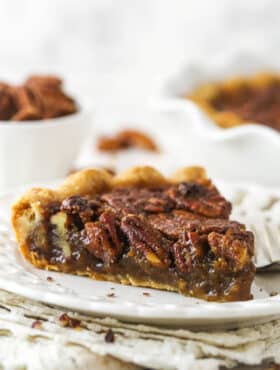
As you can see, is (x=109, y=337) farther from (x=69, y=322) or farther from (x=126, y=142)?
(x=126, y=142)

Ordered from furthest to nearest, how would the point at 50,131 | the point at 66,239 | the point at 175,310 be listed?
the point at 50,131 < the point at 66,239 < the point at 175,310

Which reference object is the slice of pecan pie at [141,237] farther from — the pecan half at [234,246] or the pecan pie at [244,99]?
the pecan pie at [244,99]

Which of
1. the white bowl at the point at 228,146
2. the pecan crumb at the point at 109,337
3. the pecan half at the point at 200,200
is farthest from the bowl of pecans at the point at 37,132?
the pecan crumb at the point at 109,337

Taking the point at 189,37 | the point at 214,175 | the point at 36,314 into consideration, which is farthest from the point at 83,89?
the point at 36,314

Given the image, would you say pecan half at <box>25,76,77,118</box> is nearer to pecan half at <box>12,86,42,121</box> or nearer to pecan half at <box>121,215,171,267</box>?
pecan half at <box>12,86,42,121</box>

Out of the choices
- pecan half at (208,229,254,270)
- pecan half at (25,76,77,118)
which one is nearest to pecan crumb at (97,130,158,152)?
pecan half at (25,76,77,118)

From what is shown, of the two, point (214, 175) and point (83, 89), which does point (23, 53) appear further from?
point (214, 175)
